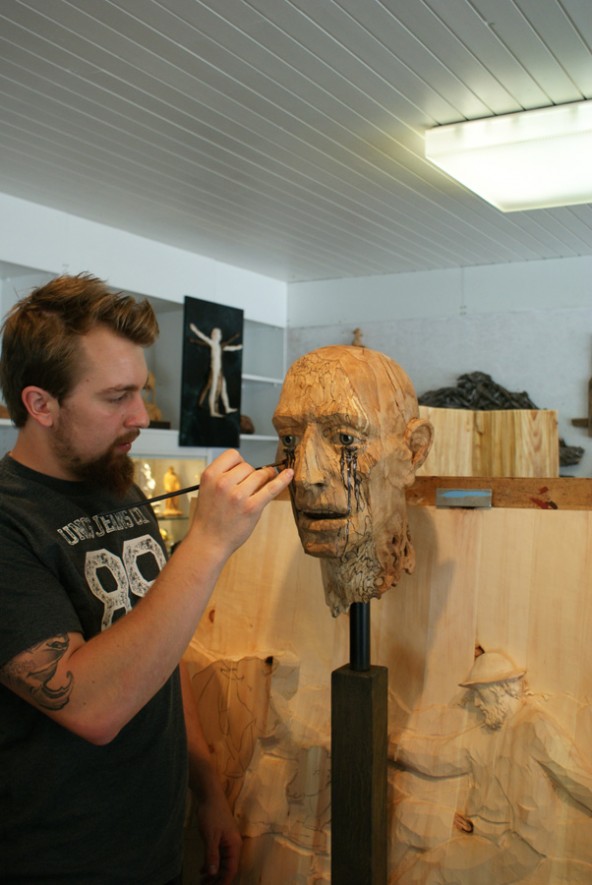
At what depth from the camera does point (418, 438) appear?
5.40 feet

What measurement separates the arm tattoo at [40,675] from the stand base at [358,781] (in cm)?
58

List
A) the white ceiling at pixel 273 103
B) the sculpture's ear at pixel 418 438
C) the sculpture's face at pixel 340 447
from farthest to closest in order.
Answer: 1. the white ceiling at pixel 273 103
2. the sculpture's ear at pixel 418 438
3. the sculpture's face at pixel 340 447

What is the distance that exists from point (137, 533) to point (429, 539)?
650 mm

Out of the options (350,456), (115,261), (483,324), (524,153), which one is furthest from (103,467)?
(483,324)

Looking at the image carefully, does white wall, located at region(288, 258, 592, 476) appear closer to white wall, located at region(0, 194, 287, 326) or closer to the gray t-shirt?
white wall, located at region(0, 194, 287, 326)

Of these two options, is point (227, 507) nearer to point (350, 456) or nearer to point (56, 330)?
point (350, 456)

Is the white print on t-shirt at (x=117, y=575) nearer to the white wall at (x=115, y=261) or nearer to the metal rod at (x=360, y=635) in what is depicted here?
the metal rod at (x=360, y=635)

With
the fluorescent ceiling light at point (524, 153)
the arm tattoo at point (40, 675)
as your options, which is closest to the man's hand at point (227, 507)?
the arm tattoo at point (40, 675)

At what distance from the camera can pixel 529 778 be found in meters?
1.63

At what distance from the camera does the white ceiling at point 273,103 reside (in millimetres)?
2436

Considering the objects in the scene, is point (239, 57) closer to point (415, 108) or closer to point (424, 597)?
point (415, 108)

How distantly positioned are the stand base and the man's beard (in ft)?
1.94

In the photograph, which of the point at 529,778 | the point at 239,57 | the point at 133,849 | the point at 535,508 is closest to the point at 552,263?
the point at 239,57

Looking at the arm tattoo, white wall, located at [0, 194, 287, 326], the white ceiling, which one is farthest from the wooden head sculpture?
A: white wall, located at [0, 194, 287, 326]
